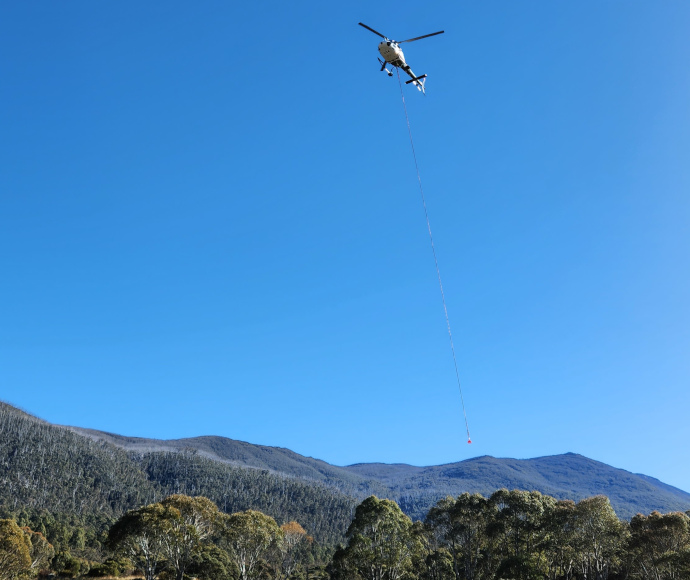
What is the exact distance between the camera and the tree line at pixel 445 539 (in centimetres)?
3594

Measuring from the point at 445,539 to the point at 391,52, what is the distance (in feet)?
131

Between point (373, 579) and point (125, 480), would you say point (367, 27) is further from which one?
point (125, 480)

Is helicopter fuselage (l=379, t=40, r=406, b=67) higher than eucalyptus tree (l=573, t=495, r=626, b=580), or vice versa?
helicopter fuselage (l=379, t=40, r=406, b=67)

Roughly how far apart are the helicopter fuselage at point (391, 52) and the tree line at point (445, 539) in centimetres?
2927

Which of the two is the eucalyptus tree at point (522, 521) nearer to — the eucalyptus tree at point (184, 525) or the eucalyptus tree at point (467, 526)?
the eucalyptus tree at point (467, 526)

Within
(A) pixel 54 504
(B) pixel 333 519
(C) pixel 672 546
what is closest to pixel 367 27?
(C) pixel 672 546

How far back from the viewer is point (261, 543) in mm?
40844

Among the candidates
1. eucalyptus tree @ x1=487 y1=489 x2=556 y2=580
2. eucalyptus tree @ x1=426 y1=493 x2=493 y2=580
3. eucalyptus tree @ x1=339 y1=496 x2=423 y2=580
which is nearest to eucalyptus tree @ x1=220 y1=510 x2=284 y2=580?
eucalyptus tree @ x1=339 y1=496 x2=423 y2=580

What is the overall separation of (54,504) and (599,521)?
521 ft

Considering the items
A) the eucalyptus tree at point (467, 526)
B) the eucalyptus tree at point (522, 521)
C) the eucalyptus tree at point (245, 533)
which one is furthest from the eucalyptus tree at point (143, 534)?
the eucalyptus tree at point (522, 521)

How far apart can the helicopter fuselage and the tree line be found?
29267mm

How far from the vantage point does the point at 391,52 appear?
22938 mm

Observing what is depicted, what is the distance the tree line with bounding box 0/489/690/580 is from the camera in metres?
35.9

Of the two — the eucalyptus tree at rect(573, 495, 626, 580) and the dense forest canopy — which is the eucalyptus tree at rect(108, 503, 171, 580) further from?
the eucalyptus tree at rect(573, 495, 626, 580)
